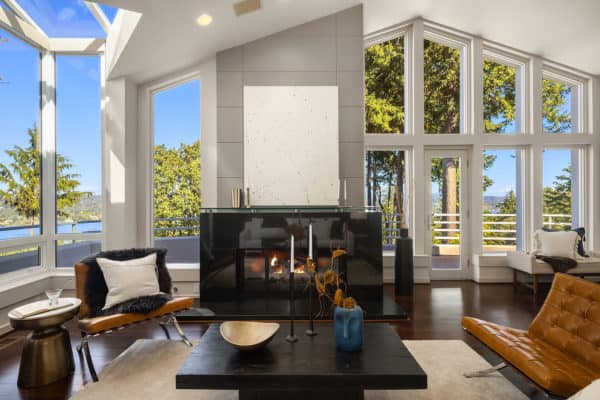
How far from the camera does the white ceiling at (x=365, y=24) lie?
3.54m

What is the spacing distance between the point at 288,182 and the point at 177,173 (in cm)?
170

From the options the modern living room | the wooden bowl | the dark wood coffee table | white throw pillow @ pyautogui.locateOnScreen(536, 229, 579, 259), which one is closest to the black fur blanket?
the modern living room

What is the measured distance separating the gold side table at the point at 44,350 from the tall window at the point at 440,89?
5.33m

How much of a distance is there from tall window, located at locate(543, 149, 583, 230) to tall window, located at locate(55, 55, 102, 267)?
6.87m

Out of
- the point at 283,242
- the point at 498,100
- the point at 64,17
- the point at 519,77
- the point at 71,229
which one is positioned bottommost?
the point at 283,242

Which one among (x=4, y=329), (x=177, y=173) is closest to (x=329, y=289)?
(x=177, y=173)

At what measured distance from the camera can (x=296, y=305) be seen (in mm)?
3754

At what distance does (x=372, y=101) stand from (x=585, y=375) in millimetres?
4405

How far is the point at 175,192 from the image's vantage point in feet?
15.3

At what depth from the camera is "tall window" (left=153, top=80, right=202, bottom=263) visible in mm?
4629

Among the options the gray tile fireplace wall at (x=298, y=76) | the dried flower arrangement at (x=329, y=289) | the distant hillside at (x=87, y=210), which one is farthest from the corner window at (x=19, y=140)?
the dried flower arrangement at (x=329, y=289)

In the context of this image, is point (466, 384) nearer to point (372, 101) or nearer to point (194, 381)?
point (194, 381)

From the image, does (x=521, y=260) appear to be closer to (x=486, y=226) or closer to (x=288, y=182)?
(x=486, y=226)

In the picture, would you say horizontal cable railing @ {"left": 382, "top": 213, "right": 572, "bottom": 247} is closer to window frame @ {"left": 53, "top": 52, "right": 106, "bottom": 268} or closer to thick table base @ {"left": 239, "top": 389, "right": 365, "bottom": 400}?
thick table base @ {"left": 239, "top": 389, "right": 365, "bottom": 400}
